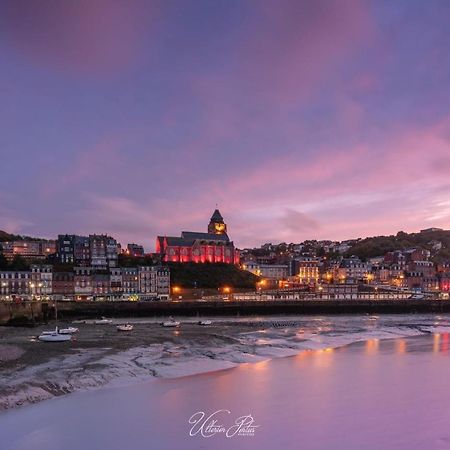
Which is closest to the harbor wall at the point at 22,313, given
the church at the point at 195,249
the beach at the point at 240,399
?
the beach at the point at 240,399

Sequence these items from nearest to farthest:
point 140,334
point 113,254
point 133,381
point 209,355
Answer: point 133,381, point 209,355, point 140,334, point 113,254

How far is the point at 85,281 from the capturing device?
419 ft

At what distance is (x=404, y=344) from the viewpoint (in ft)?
154

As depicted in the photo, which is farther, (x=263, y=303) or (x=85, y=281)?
(x=85, y=281)

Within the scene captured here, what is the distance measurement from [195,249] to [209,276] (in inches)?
691

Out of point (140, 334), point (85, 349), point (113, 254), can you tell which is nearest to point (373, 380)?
point (85, 349)

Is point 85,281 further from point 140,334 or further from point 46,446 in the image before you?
point 46,446

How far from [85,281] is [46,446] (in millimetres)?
114628

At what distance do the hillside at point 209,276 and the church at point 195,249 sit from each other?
5189 millimetres

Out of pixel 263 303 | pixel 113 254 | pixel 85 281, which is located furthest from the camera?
pixel 113 254

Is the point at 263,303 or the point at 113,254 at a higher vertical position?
the point at 113,254

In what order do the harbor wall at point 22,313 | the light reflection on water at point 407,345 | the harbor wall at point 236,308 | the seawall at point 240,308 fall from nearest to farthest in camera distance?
1. the light reflection on water at point 407,345
2. the harbor wall at point 22,313
3. the harbor wall at point 236,308
4. the seawall at point 240,308

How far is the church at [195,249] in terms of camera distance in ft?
572

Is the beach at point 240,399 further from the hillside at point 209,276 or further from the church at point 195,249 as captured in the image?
the church at point 195,249
